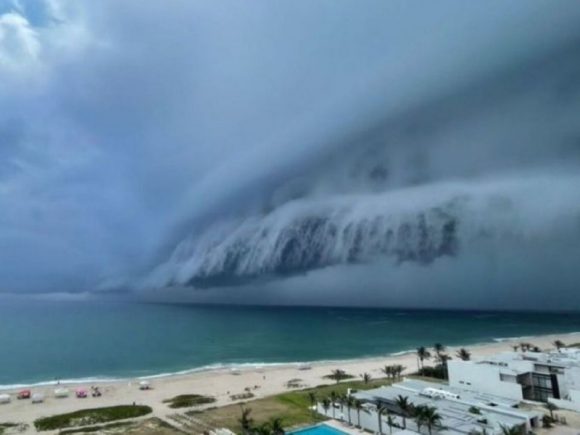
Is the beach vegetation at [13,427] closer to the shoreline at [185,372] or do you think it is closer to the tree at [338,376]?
the shoreline at [185,372]

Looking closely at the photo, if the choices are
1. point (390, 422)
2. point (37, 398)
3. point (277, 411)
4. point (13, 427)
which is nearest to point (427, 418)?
point (390, 422)

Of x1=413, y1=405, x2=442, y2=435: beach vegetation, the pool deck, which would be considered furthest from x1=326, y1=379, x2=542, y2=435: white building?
the pool deck

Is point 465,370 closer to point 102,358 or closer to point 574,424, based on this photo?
point 574,424

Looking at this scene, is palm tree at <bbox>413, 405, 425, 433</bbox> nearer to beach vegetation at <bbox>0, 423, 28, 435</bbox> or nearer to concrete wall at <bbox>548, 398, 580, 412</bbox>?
concrete wall at <bbox>548, 398, 580, 412</bbox>

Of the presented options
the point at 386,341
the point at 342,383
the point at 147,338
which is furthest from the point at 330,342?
the point at 342,383

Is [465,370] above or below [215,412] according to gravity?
above

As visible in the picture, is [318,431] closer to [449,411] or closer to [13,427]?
[449,411]

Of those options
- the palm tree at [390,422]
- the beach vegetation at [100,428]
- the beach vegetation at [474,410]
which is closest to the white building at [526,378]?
the beach vegetation at [474,410]
